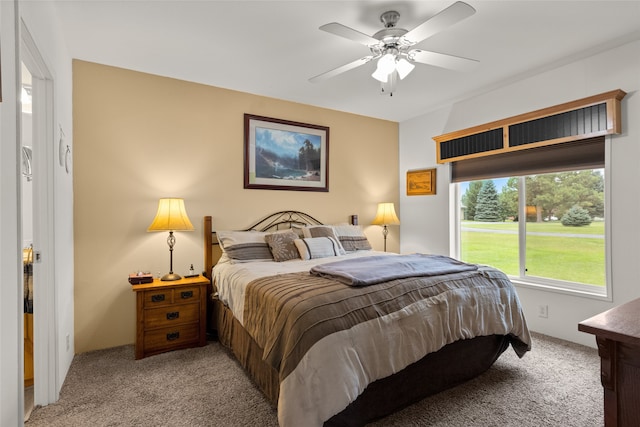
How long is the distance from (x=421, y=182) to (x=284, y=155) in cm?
198

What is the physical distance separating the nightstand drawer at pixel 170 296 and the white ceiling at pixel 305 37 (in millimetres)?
2083

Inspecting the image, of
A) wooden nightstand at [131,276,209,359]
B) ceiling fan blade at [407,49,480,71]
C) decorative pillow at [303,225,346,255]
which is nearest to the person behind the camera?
ceiling fan blade at [407,49,480,71]

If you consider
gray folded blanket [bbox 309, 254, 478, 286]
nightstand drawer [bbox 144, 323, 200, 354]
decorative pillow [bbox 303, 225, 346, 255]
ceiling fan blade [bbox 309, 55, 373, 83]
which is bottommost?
nightstand drawer [bbox 144, 323, 200, 354]

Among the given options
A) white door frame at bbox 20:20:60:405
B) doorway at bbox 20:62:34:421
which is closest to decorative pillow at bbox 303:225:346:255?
white door frame at bbox 20:20:60:405

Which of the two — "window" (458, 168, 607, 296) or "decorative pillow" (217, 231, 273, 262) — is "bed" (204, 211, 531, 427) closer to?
"decorative pillow" (217, 231, 273, 262)

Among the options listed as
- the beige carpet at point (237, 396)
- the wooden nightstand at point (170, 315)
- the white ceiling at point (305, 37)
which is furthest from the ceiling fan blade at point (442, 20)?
the wooden nightstand at point (170, 315)

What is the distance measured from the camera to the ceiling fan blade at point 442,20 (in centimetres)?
175

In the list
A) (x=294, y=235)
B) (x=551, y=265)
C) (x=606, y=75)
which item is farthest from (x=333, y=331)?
(x=606, y=75)

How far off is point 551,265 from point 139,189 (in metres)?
4.23

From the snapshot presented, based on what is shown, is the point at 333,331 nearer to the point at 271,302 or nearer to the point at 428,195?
the point at 271,302

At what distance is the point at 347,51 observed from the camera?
2857mm

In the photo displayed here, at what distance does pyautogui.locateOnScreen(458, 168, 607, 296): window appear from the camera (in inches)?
121

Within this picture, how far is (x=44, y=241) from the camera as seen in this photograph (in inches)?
82.9

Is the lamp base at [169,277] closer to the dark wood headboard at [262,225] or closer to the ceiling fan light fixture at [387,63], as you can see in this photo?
the dark wood headboard at [262,225]
